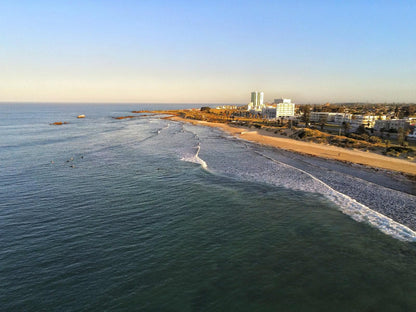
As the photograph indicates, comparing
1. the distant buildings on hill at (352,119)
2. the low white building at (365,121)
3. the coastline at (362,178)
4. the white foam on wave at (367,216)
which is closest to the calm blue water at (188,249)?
the white foam on wave at (367,216)

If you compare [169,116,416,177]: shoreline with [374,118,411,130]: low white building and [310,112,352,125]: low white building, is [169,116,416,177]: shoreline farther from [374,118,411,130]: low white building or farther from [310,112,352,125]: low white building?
[310,112,352,125]: low white building

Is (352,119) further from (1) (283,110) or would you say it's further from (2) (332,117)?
(1) (283,110)

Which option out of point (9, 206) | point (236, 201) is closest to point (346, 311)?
point (236, 201)

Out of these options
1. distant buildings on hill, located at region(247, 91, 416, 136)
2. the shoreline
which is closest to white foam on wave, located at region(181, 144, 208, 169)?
the shoreline

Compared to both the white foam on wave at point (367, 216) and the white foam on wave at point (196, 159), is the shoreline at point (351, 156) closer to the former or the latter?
the white foam on wave at point (367, 216)

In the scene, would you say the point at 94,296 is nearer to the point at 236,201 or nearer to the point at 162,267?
the point at 162,267
